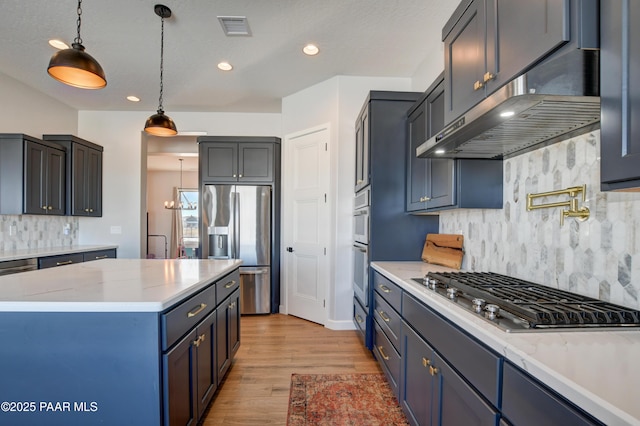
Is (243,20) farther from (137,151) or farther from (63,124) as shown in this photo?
(63,124)

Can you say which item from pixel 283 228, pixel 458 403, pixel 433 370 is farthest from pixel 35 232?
pixel 458 403

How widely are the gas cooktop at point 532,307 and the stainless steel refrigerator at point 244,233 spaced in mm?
2922

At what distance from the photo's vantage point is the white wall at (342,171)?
359cm

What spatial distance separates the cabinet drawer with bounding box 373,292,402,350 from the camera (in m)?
1.99

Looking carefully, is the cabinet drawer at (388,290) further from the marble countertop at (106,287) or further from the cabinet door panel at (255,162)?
the cabinet door panel at (255,162)

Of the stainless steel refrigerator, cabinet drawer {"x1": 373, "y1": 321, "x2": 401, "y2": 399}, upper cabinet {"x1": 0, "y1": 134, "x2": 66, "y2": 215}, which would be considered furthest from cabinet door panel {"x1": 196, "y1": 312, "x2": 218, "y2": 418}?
upper cabinet {"x1": 0, "y1": 134, "x2": 66, "y2": 215}

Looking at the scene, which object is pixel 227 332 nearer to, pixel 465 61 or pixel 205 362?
pixel 205 362

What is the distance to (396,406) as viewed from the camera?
2107 millimetres

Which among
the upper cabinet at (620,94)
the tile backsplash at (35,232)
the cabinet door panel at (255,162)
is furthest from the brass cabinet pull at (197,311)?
the tile backsplash at (35,232)

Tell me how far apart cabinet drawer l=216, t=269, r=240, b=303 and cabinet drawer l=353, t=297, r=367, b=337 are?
46.8 inches

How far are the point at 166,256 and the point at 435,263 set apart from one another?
8.30m

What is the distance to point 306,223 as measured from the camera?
13.1 feet

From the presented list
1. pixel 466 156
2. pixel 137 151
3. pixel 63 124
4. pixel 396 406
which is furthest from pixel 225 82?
pixel 396 406

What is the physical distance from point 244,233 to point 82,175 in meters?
2.44
